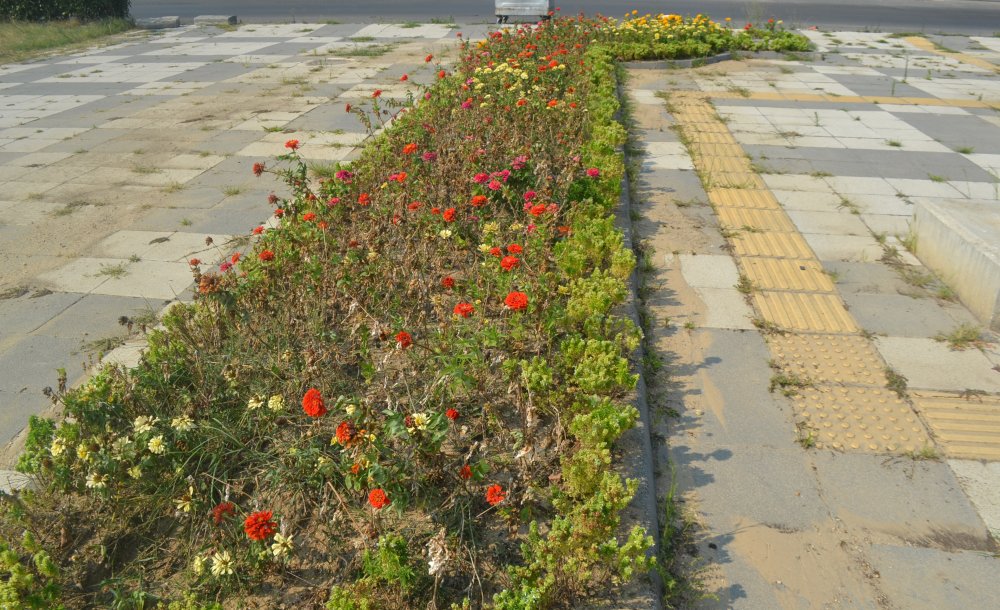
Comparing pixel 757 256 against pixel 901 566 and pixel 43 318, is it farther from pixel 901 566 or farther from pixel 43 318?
pixel 43 318

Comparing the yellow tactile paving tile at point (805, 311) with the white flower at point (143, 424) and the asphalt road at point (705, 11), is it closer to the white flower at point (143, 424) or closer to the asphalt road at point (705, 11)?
the white flower at point (143, 424)

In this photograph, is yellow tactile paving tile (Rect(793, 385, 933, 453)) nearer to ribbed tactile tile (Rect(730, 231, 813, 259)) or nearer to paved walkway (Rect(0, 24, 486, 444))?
ribbed tactile tile (Rect(730, 231, 813, 259))

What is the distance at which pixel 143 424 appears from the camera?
115 inches

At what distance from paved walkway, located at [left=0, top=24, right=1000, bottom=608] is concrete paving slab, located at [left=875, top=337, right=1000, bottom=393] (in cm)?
1

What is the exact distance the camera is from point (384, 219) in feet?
15.8

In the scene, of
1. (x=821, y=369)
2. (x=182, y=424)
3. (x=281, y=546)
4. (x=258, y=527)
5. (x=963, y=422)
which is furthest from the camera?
(x=821, y=369)

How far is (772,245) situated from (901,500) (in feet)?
8.85

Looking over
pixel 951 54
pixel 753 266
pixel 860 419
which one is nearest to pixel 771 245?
pixel 753 266

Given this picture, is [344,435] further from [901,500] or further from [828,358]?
[828,358]

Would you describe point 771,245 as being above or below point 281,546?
above

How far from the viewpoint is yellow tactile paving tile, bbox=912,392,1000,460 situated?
11.2 ft

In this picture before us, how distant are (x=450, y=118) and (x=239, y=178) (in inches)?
84.1

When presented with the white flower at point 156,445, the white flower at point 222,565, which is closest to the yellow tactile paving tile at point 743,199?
the white flower at point 156,445

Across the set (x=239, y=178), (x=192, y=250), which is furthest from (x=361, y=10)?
(x=192, y=250)
